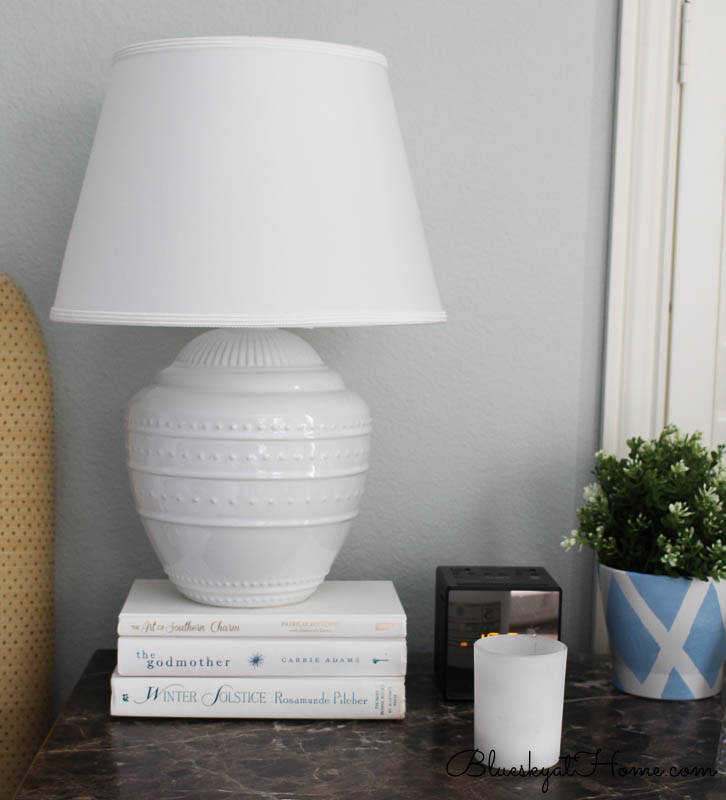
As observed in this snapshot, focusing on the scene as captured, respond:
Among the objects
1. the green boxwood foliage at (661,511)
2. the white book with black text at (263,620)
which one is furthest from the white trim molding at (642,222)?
the white book with black text at (263,620)

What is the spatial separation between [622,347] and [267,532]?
56cm

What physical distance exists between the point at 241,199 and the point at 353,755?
55cm

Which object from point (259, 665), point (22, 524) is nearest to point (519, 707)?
point (259, 665)

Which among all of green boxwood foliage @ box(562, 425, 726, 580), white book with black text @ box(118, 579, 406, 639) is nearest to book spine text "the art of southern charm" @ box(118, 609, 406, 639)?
white book with black text @ box(118, 579, 406, 639)

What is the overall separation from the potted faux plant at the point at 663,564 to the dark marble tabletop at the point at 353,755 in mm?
42

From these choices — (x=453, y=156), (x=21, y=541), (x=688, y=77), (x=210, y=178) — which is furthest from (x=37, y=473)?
(x=688, y=77)

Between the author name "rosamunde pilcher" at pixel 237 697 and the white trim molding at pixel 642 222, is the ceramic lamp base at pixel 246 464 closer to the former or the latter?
the author name "rosamunde pilcher" at pixel 237 697

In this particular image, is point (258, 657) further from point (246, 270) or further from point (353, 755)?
point (246, 270)

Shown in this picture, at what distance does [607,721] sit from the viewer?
1102 mm

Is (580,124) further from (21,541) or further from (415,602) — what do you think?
(21,541)

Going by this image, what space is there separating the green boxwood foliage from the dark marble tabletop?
17 centimetres

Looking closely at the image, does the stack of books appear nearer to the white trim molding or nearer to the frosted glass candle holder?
the frosted glass candle holder

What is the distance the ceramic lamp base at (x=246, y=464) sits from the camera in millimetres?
1052

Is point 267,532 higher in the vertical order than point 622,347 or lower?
lower
